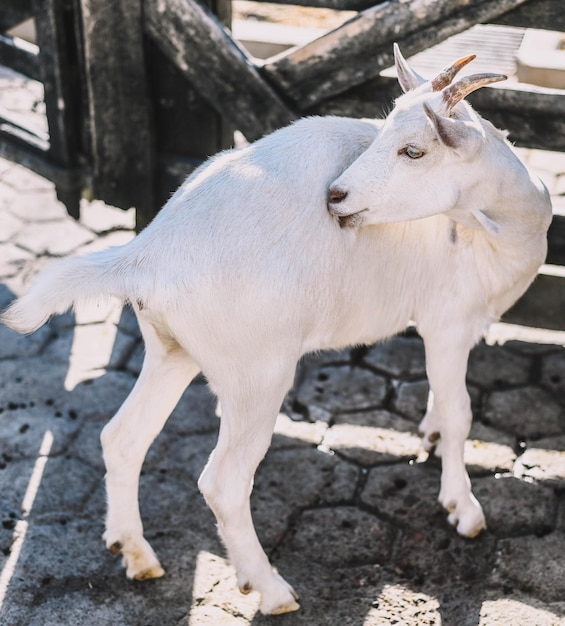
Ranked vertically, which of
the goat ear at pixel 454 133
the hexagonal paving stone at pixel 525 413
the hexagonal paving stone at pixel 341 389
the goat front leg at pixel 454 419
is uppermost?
the goat ear at pixel 454 133

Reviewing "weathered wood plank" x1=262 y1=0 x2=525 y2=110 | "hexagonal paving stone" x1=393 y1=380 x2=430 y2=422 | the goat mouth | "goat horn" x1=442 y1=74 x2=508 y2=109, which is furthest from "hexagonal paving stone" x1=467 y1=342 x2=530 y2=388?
"goat horn" x1=442 y1=74 x2=508 y2=109

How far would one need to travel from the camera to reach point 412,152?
3.16 metres

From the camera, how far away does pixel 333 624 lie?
355cm

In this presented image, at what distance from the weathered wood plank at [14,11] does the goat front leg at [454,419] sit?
3.25m

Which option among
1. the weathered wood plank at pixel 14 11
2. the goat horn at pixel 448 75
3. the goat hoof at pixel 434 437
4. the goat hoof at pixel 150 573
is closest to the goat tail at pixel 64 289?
the goat hoof at pixel 150 573

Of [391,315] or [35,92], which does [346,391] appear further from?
[35,92]

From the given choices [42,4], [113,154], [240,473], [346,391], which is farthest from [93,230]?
[240,473]

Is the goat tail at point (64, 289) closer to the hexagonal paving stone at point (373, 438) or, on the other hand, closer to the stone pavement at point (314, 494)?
the stone pavement at point (314, 494)

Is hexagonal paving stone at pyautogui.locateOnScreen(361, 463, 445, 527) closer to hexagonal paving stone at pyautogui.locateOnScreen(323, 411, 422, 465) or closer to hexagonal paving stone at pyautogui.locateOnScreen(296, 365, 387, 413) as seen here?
hexagonal paving stone at pyautogui.locateOnScreen(323, 411, 422, 465)

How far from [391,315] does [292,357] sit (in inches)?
23.3

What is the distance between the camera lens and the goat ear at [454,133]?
117 inches

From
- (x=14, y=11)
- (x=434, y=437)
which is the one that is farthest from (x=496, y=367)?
(x=14, y=11)

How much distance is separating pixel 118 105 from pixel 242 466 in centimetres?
257

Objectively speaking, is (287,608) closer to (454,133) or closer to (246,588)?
(246,588)
